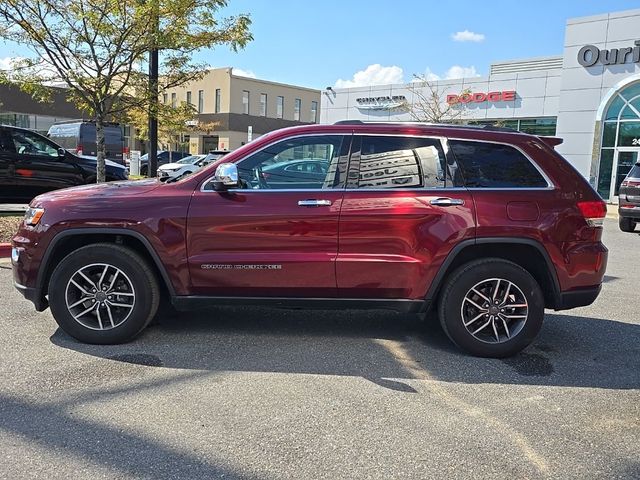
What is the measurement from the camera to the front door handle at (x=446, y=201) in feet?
14.5

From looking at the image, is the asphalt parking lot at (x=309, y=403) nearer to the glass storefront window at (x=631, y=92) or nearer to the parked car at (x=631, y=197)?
the parked car at (x=631, y=197)

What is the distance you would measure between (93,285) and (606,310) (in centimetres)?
517

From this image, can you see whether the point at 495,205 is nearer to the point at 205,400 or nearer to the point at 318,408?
the point at 318,408

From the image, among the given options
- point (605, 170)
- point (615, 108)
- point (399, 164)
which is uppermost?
point (615, 108)

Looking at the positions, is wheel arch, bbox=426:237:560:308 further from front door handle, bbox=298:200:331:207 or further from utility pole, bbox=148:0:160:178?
utility pole, bbox=148:0:160:178

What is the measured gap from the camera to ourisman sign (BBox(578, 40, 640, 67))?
23306mm

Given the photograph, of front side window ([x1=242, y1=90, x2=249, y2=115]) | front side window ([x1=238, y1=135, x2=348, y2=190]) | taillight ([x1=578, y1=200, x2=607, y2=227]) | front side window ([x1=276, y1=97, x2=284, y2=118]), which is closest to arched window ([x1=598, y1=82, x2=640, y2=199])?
taillight ([x1=578, y1=200, x2=607, y2=227])

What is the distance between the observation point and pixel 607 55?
78.9 feet

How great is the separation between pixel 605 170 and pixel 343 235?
78.0 feet

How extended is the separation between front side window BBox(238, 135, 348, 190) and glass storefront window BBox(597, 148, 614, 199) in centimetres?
2323

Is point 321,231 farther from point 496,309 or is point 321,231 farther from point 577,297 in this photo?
point 577,297

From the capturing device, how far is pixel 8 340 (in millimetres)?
4605

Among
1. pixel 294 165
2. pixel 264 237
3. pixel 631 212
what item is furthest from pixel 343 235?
pixel 631 212

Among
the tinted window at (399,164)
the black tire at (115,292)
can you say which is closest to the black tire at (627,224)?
the tinted window at (399,164)
